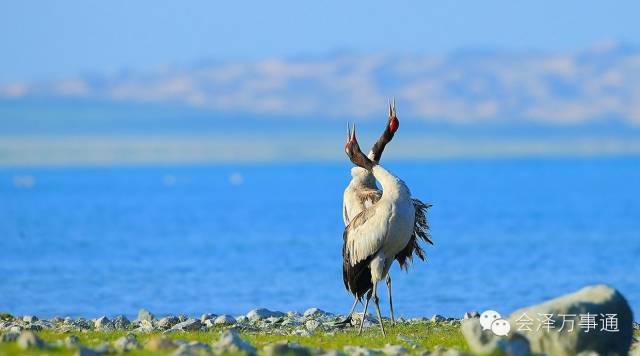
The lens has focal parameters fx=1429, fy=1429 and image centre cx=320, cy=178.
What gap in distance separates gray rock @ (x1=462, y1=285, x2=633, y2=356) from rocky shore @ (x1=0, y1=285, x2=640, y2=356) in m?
0.01

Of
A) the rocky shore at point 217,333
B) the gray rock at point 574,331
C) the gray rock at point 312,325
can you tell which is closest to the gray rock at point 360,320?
the rocky shore at point 217,333

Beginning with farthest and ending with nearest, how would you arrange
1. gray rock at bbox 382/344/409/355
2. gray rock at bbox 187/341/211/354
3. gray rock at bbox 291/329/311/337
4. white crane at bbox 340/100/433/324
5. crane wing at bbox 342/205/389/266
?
white crane at bbox 340/100/433/324 < gray rock at bbox 291/329/311/337 < crane wing at bbox 342/205/389/266 < gray rock at bbox 382/344/409/355 < gray rock at bbox 187/341/211/354

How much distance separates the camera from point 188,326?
21078 millimetres

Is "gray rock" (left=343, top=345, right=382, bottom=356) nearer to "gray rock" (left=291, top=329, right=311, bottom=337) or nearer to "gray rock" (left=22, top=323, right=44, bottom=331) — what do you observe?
"gray rock" (left=291, top=329, right=311, bottom=337)

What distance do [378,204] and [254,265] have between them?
1235 inches

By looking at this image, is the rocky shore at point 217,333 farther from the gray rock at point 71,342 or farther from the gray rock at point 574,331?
the gray rock at point 574,331

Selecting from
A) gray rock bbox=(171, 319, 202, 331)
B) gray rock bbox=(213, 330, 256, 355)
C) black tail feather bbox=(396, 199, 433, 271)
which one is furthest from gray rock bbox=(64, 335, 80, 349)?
black tail feather bbox=(396, 199, 433, 271)

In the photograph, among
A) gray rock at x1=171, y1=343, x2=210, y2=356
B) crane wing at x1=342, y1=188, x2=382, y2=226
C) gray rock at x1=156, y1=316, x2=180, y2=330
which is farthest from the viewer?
crane wing at x1=342, y1=188, x2=382, y2=226

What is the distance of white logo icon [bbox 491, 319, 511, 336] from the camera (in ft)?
52.2

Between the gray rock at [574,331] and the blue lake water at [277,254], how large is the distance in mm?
16733

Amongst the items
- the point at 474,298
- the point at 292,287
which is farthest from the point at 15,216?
the point at 474,298

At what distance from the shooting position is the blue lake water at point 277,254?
37844mm

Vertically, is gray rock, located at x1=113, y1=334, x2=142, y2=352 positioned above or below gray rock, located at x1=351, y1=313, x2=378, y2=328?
→ below

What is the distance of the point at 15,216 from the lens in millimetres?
98125
